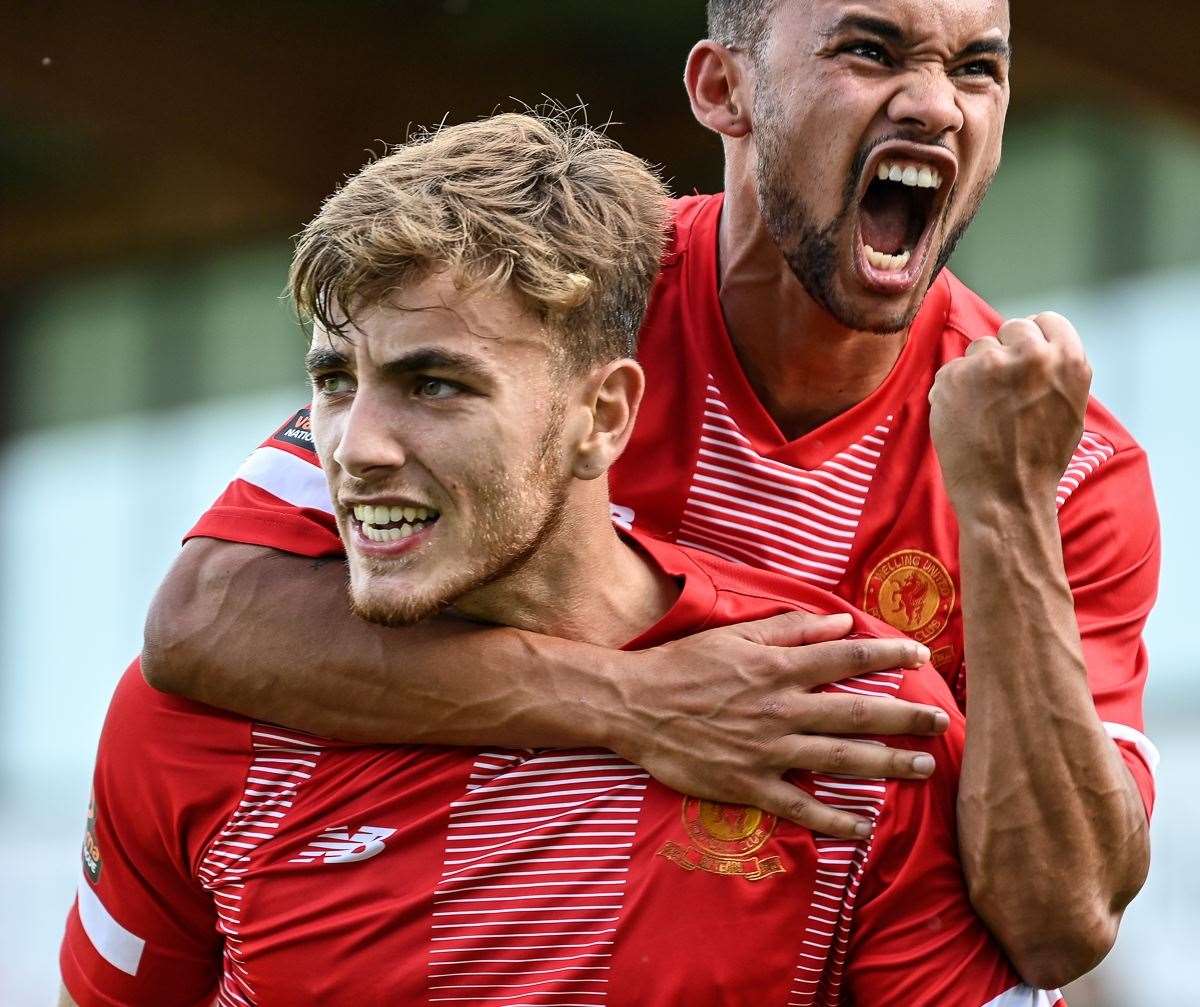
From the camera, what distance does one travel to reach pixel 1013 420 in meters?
2.26

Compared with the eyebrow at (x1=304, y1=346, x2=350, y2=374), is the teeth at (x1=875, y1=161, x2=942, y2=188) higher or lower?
higher

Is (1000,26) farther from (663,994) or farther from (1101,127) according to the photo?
(1101,127)

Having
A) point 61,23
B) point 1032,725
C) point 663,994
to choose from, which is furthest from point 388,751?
point 61,23

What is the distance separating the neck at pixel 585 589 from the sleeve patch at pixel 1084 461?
1.78 feet

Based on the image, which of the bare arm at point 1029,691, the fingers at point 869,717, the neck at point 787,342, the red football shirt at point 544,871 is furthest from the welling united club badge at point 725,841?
the neck at point 787,342

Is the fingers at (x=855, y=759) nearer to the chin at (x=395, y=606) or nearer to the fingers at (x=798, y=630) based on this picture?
the fingers at (x=798, y=630)

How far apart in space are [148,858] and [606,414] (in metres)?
0.75

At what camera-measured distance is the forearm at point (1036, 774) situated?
212 centimetres

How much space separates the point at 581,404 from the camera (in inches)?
89.7

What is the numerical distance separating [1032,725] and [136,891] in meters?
1.08

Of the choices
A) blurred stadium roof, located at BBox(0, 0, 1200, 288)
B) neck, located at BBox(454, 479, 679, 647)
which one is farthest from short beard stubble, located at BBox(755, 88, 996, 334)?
blurred stadium roof, located at BBox(0, 0, 1200, 288)

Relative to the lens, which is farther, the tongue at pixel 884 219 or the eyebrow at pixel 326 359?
the tongue at pixel 884 219

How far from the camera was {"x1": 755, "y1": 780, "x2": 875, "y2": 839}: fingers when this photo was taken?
2117mm

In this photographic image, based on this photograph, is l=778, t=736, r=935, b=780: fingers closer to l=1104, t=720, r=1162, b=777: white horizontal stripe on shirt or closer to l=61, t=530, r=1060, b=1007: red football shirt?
l=61, t=530, r=1060, b=1007: red football shirt
